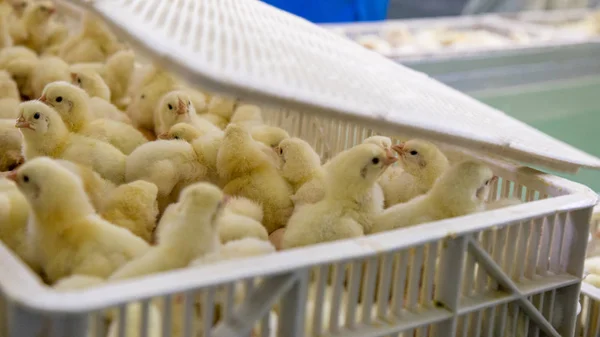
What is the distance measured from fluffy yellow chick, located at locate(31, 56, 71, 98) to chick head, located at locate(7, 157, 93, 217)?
100cm

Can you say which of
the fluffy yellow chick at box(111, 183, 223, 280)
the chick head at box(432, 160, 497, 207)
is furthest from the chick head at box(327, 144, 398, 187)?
the fluffy yellow chick at box(111, 183, 223, 280)

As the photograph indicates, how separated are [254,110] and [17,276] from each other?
4.03 ft

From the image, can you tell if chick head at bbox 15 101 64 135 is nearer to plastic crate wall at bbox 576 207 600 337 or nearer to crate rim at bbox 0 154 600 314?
crate rim at bbox 0 154 600 314

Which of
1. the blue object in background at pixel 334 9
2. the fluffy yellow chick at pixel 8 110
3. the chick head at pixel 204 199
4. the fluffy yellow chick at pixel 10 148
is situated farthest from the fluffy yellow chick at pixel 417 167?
the blue object in background at pixel 334 9

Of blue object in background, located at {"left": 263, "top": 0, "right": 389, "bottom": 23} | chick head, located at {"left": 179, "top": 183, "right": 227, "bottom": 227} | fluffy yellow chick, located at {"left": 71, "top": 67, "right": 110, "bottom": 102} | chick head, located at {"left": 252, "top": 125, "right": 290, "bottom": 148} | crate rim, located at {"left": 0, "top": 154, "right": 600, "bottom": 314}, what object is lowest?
blue object in background, located at {"left": 263, "top": 0, "right": 389, "bottom": 23}

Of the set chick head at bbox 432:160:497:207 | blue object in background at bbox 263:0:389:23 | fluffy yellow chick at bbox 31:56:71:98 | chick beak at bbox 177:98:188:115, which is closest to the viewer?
chick head at bbox 432:160:497:207

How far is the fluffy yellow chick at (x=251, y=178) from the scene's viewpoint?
59.9 inches

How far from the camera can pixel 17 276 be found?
2.86 feet

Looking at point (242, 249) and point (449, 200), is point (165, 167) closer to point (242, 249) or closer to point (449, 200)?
point (242, 249)

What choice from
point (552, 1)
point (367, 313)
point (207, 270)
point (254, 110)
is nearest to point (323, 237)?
point (367, 313)

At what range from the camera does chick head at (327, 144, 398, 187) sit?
1319mm

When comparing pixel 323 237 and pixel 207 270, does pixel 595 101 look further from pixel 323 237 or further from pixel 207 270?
pixel 207 270

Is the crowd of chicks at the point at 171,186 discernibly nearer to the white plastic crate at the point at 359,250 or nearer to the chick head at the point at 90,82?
the chick head at the point at 90,82

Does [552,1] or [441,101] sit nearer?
[441,101]
